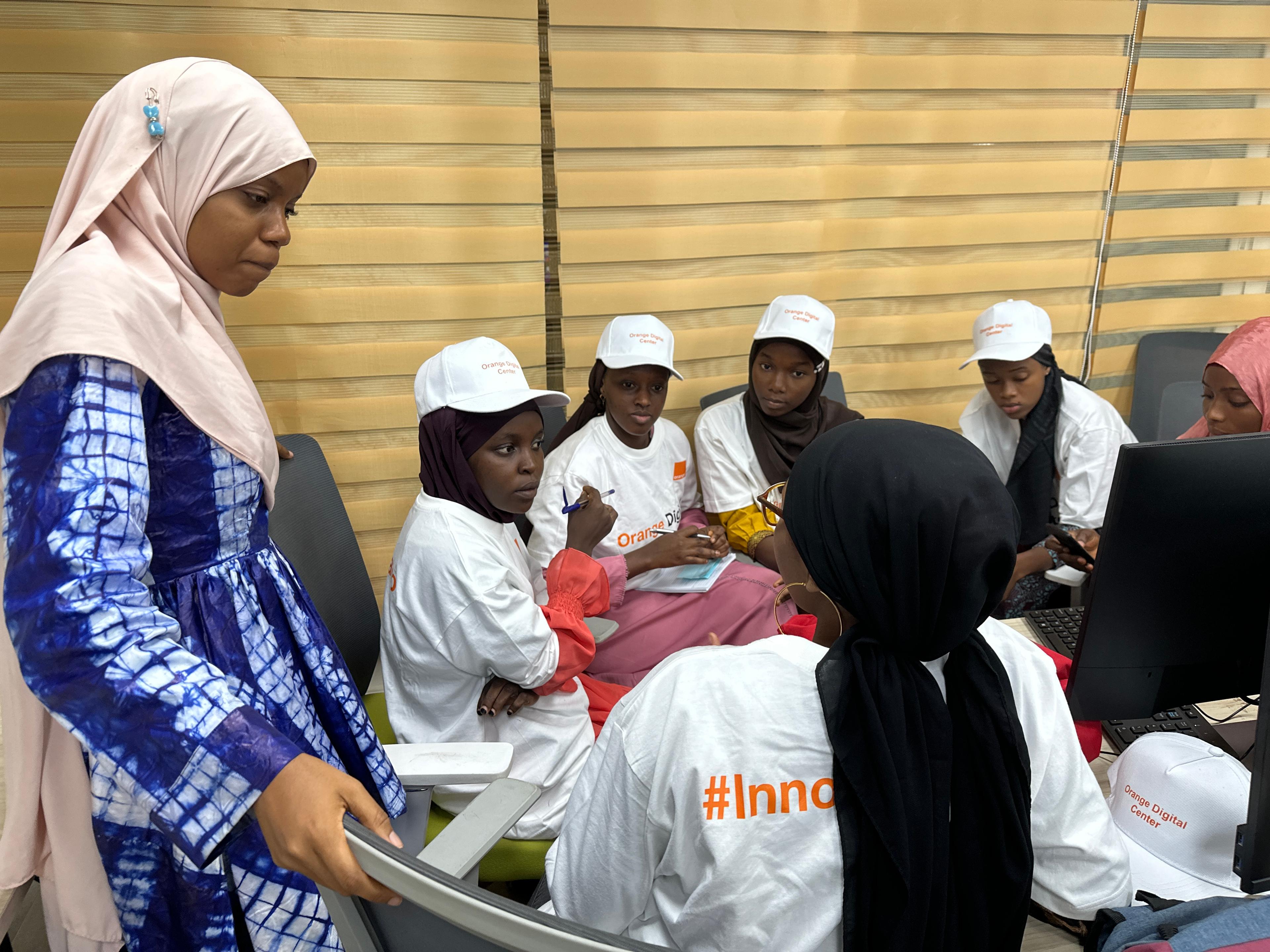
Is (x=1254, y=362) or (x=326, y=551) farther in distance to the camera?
(x=1254, y=362)

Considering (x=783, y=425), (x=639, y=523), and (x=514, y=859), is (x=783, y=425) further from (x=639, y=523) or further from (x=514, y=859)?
(x=514, y=859)

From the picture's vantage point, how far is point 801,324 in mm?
2807

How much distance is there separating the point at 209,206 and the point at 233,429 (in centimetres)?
30

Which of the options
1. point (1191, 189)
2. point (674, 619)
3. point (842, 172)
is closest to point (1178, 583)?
point (674, 619)

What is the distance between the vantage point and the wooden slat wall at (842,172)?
9.34ft

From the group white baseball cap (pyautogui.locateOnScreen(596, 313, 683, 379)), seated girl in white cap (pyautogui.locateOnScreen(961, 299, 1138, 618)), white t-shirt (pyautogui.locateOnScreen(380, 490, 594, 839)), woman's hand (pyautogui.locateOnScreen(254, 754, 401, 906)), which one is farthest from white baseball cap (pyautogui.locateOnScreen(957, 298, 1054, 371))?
woman's hand (pyautogui.locateOnScreen(254, 754, 401, 906))

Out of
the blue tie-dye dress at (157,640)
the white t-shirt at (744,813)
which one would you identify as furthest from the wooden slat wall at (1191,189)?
the blue tie-dye dress at (157,640)

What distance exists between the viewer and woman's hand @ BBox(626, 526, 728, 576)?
8.34 feet

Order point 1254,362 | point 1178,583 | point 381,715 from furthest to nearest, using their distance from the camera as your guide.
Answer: point 1254,362 → point 381,715 → point 1178,583

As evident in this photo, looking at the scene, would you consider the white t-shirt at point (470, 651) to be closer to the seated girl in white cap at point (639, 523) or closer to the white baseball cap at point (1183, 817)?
the seated girl in white cap at point (639, 523)

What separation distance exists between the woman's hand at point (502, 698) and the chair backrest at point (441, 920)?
1.03m

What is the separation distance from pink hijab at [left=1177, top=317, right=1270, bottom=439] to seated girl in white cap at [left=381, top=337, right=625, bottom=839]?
1.65 metres

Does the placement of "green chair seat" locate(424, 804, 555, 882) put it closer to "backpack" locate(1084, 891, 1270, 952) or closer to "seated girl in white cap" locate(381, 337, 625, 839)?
"seated girl in white cap" locate(381, 337, 625, 839)

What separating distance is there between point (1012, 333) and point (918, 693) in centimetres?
231
